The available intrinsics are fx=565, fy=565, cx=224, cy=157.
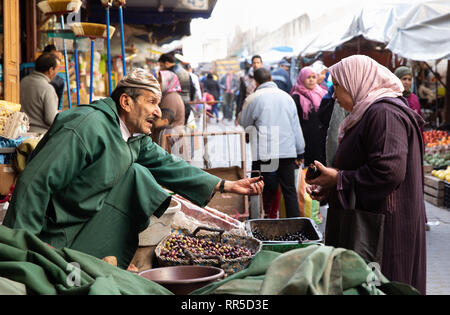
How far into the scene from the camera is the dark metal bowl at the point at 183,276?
7.84 ft

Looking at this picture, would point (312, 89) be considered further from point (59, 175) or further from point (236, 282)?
point (236, 282)

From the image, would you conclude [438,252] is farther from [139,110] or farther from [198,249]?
[139,110]

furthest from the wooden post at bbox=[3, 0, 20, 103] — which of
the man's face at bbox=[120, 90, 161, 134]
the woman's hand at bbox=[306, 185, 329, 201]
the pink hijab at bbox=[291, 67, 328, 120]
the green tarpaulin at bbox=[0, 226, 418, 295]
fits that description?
the green tarpaulin at bbox=[0, 226, 418, 295]

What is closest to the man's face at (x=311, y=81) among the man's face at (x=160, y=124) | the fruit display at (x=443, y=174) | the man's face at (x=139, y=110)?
the man's face at (x=160, y=124)

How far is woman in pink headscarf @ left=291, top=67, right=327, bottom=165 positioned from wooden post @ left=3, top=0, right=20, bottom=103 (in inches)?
149

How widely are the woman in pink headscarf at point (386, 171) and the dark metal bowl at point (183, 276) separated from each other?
35.3 inches

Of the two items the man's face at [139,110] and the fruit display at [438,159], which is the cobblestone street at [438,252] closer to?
the fruit display at [438,159]

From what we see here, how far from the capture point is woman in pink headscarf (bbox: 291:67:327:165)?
788 cm

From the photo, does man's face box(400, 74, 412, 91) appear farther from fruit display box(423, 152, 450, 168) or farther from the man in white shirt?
the man in white shirt

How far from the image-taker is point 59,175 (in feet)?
8.73
